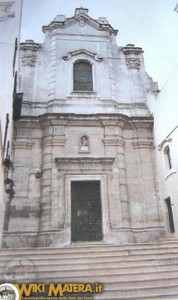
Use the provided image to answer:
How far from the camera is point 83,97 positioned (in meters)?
15.8

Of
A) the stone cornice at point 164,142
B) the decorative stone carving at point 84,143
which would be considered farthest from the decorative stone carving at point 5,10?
the stone cornice at point 164,142

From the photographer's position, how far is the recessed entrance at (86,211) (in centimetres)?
1311

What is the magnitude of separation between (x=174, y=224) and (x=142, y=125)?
5.22 meters

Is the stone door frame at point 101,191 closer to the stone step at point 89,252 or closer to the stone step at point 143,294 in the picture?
the stone step at point 89,252

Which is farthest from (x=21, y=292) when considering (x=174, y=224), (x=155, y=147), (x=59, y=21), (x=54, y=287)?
(x=59, y=21)

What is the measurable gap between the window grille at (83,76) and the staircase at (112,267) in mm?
9370

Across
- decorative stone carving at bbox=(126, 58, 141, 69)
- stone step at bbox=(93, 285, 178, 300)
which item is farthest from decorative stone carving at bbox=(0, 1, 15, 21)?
decorative stone carving at bbox=(126, 58, 141, 69)

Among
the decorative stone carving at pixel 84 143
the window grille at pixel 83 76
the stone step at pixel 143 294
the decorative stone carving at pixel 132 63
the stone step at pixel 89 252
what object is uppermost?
the decorative stone carving at pixel 132 63

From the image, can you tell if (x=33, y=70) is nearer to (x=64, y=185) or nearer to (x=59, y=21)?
(x=59, y=21)

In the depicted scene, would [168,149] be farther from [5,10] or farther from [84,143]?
[5,10]

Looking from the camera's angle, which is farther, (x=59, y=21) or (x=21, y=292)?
(x=59, y=21)

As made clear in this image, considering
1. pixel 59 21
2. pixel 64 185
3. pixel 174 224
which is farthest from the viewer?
pixel 59 21

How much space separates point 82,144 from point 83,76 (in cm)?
426

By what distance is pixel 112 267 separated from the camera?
8008 mm
